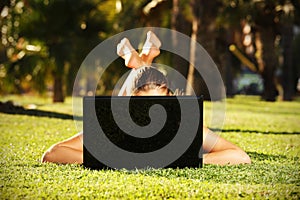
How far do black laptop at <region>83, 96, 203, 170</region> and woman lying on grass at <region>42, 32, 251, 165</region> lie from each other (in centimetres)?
40

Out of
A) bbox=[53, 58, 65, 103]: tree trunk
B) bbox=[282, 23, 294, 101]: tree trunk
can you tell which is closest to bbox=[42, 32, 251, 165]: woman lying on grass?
bbox=[53, 58, 65, 103]: tree trunk

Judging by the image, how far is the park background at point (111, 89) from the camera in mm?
4355

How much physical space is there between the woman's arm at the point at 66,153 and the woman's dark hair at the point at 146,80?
0.78 meters

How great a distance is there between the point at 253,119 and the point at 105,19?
763 cm

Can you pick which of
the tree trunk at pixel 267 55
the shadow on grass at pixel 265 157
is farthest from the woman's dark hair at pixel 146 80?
the tree trunk at pixel 267 55

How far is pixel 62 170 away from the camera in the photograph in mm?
5008

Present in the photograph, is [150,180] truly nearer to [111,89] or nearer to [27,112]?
[27,112]

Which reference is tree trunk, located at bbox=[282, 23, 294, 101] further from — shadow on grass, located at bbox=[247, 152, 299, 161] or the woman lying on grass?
the woman lying on grass

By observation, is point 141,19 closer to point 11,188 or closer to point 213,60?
point 213,60

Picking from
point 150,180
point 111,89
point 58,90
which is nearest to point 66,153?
point 150,180

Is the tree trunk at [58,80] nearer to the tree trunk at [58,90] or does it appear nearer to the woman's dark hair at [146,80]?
the tree trunk at [58,90]

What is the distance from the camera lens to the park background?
14.3ft

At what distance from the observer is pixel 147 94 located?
557cm

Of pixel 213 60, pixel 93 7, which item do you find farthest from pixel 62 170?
pixel 93 7
